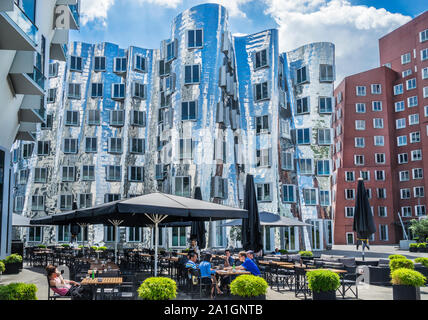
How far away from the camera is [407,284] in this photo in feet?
36.6

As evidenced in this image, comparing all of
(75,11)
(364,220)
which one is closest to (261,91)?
(75,11)

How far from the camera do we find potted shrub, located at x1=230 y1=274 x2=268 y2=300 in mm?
9188

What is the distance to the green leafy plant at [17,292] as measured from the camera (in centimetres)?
773

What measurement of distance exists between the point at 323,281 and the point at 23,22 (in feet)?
41.1

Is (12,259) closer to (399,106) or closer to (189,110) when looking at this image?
(189,110)

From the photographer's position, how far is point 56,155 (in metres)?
43.0

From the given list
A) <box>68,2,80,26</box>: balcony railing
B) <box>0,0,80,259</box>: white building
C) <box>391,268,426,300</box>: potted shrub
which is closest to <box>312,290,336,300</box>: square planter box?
<box>391,268,426,300</box>: potted shrub

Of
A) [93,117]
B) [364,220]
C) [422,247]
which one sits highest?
[93,117]

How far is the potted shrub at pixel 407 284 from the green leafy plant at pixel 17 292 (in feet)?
28.5

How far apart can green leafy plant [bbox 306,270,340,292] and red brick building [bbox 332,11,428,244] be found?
2202 inches

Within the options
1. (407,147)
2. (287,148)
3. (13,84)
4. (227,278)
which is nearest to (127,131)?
(287,148)

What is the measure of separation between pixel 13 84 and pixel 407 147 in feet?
197

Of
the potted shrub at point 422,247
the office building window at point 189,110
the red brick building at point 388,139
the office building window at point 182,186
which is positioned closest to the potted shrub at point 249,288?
the office building window at point 182,186

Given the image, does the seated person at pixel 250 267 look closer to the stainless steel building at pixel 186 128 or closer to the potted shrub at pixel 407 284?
the potted shrub at pixel 407 284
